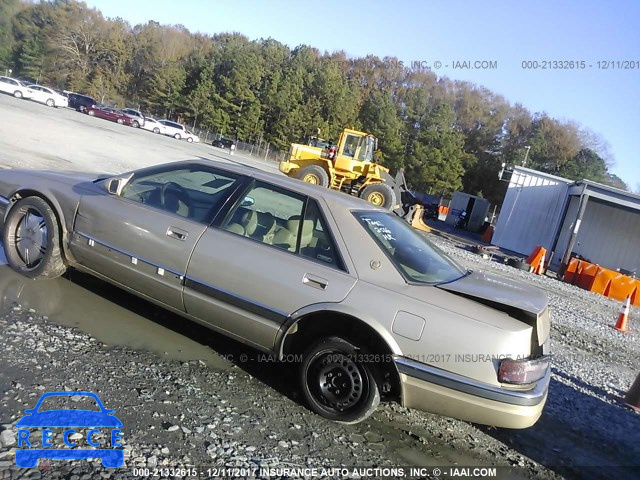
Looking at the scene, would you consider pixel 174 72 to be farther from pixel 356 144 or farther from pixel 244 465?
pixel 244 465

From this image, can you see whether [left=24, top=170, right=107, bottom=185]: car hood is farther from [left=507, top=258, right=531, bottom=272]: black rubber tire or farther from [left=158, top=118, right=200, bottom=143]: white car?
[left=158, top=118, right=200, bottom=143]: white car

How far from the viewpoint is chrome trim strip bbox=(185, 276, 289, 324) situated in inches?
149

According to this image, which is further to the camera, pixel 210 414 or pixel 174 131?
pixel 174 131

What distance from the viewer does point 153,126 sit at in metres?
50.5

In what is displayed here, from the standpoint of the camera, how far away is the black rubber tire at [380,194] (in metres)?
20.7

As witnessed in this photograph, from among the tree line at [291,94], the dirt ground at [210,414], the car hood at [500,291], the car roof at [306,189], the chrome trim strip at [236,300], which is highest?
the tree line at [291,94]

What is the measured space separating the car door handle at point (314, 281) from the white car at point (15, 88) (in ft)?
155

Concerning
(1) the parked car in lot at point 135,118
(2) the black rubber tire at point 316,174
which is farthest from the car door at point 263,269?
(1) the parked car in lot at point 135,118

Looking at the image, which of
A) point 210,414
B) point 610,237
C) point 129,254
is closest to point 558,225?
point 610,237

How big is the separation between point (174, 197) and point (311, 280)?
1624mm

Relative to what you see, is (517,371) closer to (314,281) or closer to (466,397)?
(466,397)

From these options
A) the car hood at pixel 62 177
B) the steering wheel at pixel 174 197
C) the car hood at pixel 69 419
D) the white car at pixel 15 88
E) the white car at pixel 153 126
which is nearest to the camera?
the car hood at pixel 69 419

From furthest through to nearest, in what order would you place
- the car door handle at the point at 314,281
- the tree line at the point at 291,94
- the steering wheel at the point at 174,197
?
the tree line at the point at 291,94 → the steering wheel at the point at 174,197 → the car door handle at the point at 314,281

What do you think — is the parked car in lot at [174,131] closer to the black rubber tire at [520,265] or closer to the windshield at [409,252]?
the black rubber tire at [520,265]
